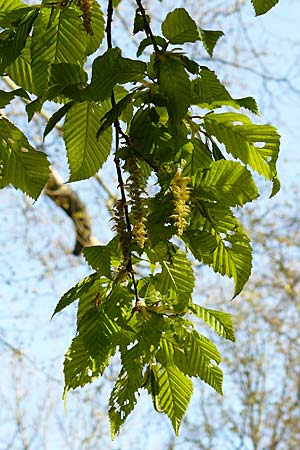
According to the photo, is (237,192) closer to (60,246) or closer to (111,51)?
(111,51)

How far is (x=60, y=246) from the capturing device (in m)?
5.67

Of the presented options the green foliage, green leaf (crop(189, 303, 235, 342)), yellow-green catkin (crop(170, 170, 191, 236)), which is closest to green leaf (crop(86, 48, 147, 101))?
the green foliage

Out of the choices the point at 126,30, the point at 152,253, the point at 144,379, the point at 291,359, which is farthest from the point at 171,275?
the point at 291,359

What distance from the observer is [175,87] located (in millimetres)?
720

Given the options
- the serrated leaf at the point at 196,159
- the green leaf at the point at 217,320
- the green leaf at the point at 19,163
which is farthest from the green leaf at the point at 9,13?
the green leaf at the point at 217,320

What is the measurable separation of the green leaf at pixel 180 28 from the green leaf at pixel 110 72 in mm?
41

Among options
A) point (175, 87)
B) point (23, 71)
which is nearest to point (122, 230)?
point (175, 87)

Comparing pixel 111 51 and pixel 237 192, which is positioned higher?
pixel 111 51

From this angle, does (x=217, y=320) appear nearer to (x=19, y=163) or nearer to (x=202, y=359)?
(x=202, y=359)

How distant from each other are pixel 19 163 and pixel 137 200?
18 centimetres

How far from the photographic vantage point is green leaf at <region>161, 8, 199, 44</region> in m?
0.75

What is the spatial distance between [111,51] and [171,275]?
0.23m

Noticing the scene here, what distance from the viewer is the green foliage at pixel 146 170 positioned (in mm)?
745

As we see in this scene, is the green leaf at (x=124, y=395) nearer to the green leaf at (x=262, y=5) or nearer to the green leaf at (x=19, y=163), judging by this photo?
the green leaf at (x=19, y=163)
